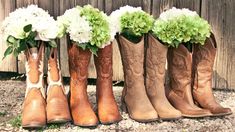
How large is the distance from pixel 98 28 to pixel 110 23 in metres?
0.14

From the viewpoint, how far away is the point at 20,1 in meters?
3.71

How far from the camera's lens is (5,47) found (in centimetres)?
379

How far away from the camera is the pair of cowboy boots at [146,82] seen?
3.03 metres

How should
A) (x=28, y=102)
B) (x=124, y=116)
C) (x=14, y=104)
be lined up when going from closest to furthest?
(x=28, y=102), (x=124, y=116), (x=14, y=104)

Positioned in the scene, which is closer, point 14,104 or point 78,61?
point 78,61

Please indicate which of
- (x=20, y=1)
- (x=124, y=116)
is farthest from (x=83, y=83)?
(x=20, y=1)

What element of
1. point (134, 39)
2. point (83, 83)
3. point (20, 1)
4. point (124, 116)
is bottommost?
point (124, 116)

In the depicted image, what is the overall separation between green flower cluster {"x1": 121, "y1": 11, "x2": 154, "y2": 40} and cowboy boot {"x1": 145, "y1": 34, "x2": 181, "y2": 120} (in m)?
0.09

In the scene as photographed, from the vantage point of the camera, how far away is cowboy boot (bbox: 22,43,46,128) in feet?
9.39

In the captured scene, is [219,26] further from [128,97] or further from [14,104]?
[14,104]

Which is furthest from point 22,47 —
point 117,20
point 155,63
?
point 155,63

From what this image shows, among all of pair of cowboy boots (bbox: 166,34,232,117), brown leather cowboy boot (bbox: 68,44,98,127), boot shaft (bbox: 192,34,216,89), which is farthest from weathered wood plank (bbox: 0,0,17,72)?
boot shaft (bbox: 192,34,216,89)

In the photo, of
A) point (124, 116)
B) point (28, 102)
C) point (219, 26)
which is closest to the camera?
point (28, 102)

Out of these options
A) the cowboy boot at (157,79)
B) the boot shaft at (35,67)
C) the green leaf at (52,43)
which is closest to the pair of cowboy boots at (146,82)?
the cowboy boot at (157,79)
